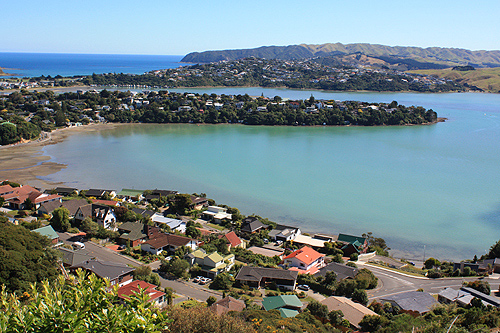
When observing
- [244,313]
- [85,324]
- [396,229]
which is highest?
[85,324]

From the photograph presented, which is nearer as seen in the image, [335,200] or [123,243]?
[123,243]

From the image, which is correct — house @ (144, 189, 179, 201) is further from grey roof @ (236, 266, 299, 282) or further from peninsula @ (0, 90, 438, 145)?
peninsula @ (0, 90, 438, 145)

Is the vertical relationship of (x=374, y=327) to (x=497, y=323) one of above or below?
below

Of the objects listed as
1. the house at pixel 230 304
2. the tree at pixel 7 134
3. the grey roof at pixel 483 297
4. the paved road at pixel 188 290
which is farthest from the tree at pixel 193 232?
the tree at pixel 7 134

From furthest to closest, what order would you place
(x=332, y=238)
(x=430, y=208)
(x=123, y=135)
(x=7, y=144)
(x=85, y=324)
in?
1. (x=123, y=135)
2. (x=7, y=144)
3. (x=430, y=208)
4. (x=332, y=238)
5. (x=85, y=324)

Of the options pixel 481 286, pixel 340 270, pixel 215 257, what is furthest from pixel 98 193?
pixel 481 286

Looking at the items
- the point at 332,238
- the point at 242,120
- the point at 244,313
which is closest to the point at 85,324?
the point at 244,313

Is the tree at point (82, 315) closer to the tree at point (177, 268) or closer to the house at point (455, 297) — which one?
the tree at point (177, 268)

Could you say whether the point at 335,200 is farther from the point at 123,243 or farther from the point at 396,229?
the point at 123,243
